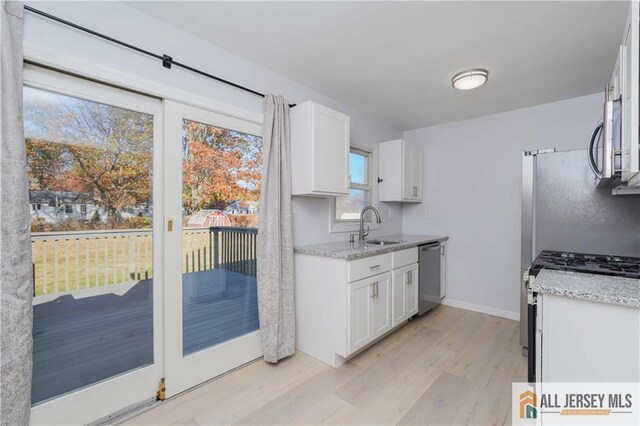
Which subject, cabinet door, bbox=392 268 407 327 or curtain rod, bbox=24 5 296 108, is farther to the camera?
cabinet door, bbox=392 268 407 327

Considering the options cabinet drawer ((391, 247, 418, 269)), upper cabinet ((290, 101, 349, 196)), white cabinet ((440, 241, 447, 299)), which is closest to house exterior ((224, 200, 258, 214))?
upper cabinet ((290, 101, 349, 196))

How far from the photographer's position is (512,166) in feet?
10.7

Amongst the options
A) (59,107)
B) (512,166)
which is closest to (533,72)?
(512,166)

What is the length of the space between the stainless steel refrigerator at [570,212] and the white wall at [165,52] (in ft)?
6.02

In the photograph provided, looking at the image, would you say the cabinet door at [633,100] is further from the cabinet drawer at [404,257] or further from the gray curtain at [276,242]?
the gray curtain at [276,242]

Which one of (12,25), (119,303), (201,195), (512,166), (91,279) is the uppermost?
(12,25)

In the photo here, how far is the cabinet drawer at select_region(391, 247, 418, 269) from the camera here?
8.84 feet

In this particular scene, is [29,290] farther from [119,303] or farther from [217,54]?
[217,54]

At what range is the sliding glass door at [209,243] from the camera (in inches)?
74.5

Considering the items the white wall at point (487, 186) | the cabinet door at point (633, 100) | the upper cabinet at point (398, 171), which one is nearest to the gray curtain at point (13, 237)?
the cabinet door at point (633, 100)

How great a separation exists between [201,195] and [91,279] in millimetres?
810

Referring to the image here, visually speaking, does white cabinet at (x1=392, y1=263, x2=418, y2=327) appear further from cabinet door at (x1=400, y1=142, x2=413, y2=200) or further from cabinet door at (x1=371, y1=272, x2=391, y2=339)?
cabinet door at (x1=400, y1=142, x2=413, y2=200)

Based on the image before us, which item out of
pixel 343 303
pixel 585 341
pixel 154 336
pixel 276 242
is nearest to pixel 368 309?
pixel 343 303

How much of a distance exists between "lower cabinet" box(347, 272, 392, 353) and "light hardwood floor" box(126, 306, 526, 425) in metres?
0.19
